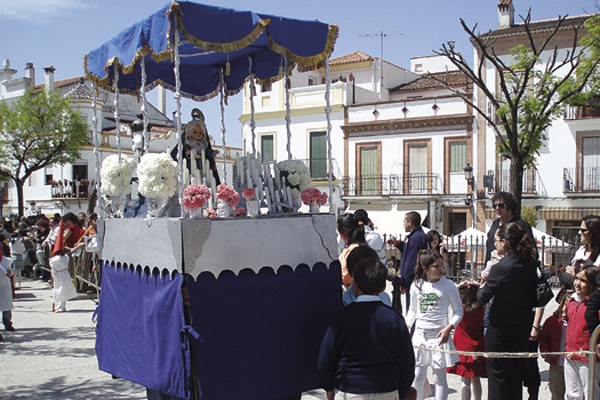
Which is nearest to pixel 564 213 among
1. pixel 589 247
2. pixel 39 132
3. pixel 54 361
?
pixel 589 247

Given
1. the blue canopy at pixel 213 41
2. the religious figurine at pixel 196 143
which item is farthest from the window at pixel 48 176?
the religious figurine at pixel 196 143

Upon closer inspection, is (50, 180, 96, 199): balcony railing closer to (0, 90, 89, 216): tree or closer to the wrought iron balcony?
(0, 90, 89, 216): tree

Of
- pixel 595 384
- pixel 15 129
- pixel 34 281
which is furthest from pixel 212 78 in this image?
pixel 15 129

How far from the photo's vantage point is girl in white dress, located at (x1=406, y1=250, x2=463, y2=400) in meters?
5.38

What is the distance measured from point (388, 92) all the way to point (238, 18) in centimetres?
2858

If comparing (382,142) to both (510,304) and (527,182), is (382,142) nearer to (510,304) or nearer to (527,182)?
(527,182)

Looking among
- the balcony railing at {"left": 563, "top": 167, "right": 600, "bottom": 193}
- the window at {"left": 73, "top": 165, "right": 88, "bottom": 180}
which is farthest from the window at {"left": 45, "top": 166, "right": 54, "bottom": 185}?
the balcony railing at {"left": 563, "top": 167, "right": 600, "bottom": 193}

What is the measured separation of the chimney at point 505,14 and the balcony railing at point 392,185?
7.54m

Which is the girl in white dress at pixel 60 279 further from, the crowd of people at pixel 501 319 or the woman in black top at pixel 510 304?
→ the woman in black top at pixel 510 304

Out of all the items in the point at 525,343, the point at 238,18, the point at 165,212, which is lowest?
the point at 525,343

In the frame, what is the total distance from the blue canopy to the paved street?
11.2 ft

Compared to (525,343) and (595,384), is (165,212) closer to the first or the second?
(525,343)

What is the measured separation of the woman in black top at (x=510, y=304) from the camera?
512 centimetres

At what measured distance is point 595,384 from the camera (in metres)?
4.98
